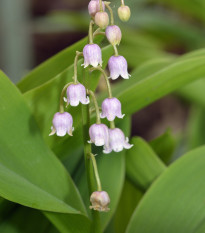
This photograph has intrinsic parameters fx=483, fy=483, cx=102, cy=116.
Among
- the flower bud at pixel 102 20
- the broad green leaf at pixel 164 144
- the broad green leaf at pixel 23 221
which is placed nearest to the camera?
the flower bud at pixel 102 20

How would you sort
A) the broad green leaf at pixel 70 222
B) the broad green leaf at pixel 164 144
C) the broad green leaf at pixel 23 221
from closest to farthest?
the broad green leaf at pixel 70 222
the broad green leaf at pixel 23 221
the broad green leaf at pixel 164 144

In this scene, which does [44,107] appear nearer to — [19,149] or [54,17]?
[19,149]

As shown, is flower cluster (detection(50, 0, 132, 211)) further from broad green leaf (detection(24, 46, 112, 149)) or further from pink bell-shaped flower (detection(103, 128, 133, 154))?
broad green leaf (detection(24, 46, 112, 149))

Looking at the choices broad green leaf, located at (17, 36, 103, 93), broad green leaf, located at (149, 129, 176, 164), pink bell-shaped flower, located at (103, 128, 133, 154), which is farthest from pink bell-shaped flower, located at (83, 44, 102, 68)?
broad green leaf, located at (149, 129, 176, 164)

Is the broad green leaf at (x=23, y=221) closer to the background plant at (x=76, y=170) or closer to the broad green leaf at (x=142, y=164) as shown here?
the background plant at (x=76, y=170)

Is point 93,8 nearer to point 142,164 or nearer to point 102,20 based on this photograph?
point 102,20

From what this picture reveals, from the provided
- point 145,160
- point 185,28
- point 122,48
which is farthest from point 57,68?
point 185,28

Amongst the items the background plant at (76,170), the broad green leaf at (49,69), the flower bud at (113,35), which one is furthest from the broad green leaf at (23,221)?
the flower bud at (113,35)
